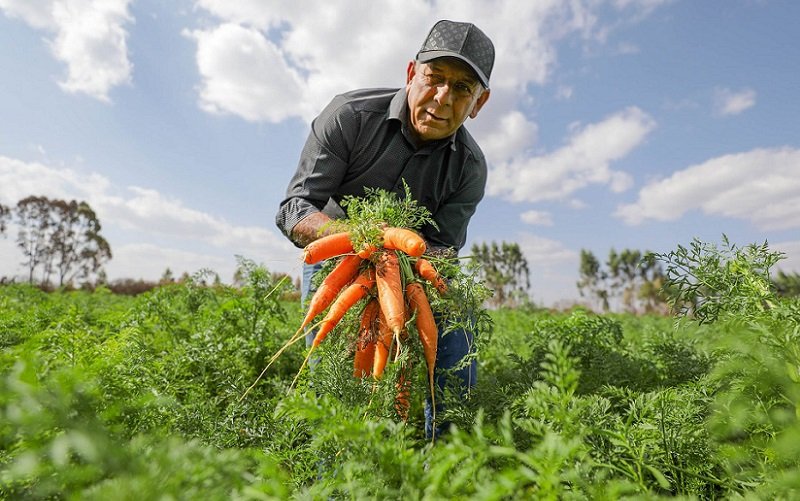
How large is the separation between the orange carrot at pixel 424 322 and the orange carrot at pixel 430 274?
67mm

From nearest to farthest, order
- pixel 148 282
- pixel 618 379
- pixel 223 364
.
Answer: pixel 618 379
pixel 223 364
pixel 148 282

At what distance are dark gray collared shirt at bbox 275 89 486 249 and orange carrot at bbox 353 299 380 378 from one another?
28.7 inches

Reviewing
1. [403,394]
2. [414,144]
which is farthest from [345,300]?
[414,144]

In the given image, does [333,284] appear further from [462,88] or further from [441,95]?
[462,88]

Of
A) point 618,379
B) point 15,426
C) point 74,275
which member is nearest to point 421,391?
point 618,379

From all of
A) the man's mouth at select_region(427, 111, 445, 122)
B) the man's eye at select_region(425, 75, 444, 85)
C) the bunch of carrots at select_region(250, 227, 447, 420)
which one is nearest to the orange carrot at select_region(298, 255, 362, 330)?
the bunch of carrots at select_region(250, 227, 447, 420)

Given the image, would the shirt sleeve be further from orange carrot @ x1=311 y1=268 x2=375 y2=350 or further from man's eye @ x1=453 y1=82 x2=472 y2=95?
orange carrot @ x1=311 y1=268 x2=375 y2=350

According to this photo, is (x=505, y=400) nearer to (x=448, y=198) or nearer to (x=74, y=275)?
(x=448, y=198)

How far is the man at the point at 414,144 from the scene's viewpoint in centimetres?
269

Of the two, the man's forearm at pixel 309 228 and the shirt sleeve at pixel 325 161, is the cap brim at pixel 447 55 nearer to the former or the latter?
the shirt sleeve at pixel 325 161

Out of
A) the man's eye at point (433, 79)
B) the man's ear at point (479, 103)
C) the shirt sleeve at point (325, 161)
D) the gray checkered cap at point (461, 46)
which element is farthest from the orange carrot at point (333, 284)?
the man's ear at point (479, 103)

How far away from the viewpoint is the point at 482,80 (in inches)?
108

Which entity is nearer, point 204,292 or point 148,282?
point 204,292

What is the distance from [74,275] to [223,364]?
2953 cm
